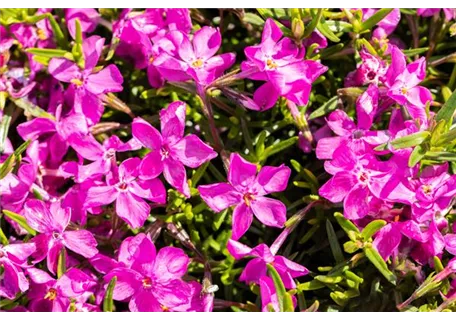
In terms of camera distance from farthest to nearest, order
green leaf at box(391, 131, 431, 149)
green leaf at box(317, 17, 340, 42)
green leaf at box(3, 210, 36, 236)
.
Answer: green leaf at box(317, 17, 340, 42), green leaf at box(3, 210, 36, 236), green leaf at box(391, 131, 431, 149)

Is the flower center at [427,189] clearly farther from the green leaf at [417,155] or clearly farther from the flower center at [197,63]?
the flower center at [197,63]

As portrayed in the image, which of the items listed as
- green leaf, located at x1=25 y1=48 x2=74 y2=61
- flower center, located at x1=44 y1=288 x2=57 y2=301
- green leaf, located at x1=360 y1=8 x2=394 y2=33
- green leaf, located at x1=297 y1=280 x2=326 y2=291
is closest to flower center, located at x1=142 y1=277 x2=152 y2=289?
flower center, located at x1=44 y1=288 x2=57 y2=301

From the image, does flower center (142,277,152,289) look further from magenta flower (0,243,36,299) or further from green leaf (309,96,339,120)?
green leaf (309,96,339,120)

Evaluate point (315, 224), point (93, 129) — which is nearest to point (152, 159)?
point (93, 129)

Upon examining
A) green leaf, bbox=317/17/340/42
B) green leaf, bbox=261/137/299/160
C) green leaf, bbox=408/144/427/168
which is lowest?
green leaf, bbox=261/137/299/160

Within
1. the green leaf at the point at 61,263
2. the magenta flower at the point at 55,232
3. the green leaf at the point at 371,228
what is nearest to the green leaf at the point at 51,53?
the magenta flower at the point at 55,232

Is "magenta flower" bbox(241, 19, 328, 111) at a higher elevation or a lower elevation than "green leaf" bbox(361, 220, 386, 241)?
higher
